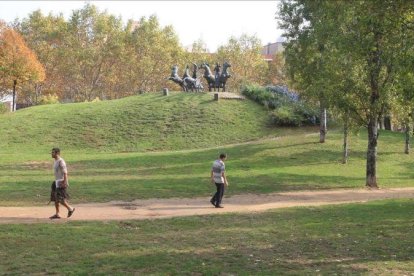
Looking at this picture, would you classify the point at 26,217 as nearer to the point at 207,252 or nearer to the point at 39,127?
the point at 207,252

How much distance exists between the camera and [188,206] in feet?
57.7

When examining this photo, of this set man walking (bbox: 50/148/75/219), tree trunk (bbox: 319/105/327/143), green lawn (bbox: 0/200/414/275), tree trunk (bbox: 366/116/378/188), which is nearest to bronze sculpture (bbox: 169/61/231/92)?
tree trunk (bbox: 319/105/327/143)

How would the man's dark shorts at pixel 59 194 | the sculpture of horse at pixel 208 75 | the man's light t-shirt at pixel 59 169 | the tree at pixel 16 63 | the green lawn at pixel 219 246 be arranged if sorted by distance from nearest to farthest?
the green lawn at pixel 219 246, the man's light t-shirt at pixel 59 169, the man's dark shorts at pixel 59 194, the sculpture of horse at pixel 208 75, the tree at pixel 16 63

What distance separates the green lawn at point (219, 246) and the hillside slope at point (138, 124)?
23.5m

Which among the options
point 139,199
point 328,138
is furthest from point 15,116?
point 139,199

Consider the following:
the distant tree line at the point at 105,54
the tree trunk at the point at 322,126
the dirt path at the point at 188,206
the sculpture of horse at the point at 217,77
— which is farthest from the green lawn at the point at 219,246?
the distant tree line at the point at 105,54

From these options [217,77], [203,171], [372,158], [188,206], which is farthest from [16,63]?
[188,206]

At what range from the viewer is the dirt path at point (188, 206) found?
15.1 meters

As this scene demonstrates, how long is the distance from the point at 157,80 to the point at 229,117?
110 feet

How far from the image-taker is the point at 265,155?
3144 centimetres

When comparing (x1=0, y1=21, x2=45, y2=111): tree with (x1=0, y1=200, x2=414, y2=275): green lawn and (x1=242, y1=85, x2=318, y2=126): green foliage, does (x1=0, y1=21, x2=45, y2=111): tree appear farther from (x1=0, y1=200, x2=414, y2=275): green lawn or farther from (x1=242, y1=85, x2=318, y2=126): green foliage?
(x1=0, y1=200, x2=414, y2=275): green lawn

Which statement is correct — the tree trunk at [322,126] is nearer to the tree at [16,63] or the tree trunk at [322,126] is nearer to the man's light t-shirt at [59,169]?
the man's light t-shirt at [59,169]

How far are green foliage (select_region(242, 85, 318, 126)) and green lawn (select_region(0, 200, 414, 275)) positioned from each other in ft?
80.6

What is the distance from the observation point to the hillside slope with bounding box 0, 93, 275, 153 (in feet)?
124
